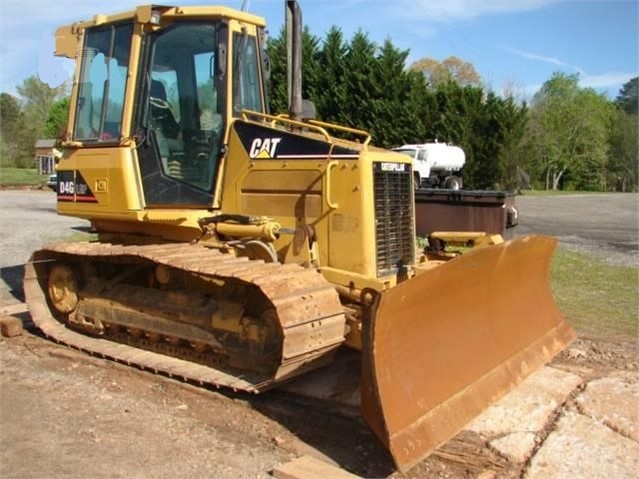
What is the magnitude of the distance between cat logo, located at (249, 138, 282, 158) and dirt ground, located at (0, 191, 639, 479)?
2004mm

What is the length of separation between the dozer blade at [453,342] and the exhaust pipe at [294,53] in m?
2.25

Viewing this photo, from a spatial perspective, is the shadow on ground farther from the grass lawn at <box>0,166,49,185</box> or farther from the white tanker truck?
the grass lawn at <box>0,166,49,185</box>

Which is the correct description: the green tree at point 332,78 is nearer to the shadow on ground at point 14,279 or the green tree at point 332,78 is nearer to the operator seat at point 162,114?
the shadow on ground at point 14,279

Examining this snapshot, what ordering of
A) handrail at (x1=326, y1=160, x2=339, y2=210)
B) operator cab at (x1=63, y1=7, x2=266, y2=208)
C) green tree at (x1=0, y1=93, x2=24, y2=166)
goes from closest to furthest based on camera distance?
handrail at (x1=326, y1=160, x2=339, y2=210) → operator cab at (x1=63, y1=7, x2=266, y2=208) → green tree at (x1=0, y1=93, x2=24, y2=166)

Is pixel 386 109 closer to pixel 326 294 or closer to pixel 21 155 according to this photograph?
pixel 326 294

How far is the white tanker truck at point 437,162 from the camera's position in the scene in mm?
30016

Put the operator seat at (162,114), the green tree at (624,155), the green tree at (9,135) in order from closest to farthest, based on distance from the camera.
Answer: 1. the operator seat at (162,114)
2. the green tree at (9,135)
3. the green tree at (624,155)

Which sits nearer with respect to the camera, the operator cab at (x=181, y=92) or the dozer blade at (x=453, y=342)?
the dozer blade at (x=453, y=342)

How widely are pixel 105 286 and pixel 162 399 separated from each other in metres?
1.72

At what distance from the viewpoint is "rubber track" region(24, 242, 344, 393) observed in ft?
16.1

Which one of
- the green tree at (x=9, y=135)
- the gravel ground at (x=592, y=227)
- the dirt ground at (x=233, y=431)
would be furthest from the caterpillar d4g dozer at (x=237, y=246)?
the green tree at (x=9, y=135)

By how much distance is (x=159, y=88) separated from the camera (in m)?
6.42

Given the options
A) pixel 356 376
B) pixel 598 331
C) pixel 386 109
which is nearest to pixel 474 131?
pixel 386 109

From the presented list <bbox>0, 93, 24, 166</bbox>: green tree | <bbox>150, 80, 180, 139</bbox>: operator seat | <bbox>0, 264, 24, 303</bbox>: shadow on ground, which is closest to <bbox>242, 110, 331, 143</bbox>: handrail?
<bbox>150, 80, 180, 139</bbox>: operator seat
